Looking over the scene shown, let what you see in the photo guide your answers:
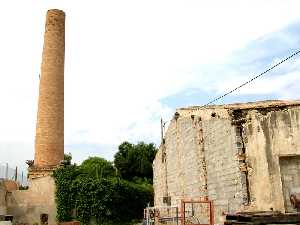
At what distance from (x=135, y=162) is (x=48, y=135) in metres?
15.9

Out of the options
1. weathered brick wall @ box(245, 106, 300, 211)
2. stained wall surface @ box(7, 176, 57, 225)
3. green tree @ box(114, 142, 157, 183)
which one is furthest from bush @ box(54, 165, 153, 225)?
green tree @ box(114, 142, 157, 183)

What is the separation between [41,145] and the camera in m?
27.8

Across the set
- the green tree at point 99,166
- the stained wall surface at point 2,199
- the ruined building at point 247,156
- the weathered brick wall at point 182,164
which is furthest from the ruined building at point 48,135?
the green tree at point 99,166

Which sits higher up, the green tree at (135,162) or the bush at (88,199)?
the green tree at (135,162)

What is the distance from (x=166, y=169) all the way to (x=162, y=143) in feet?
4.84

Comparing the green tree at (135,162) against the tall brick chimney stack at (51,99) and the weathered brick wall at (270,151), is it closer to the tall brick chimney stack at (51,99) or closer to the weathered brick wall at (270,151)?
the tall brick chimney stack at (51,99)

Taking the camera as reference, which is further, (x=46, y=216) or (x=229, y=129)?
(x=46, y=216)

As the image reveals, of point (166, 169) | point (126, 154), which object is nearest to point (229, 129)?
point (166, 169)

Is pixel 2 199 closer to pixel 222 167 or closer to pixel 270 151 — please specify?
pixel 222 167

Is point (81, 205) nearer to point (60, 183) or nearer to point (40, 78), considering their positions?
point (60, 183)

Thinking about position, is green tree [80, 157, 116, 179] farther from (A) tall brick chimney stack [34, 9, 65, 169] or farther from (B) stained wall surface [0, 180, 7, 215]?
(B) stained wall surface [0, 180, 7, 215]

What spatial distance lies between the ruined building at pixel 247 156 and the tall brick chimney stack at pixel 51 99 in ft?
46.2

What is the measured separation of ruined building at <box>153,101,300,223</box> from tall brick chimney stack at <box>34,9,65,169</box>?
14092mm

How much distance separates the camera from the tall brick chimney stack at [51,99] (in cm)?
2777
